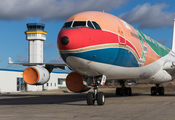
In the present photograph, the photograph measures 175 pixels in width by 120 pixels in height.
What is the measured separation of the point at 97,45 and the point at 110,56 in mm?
1009

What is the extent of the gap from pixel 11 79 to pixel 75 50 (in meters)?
40.7

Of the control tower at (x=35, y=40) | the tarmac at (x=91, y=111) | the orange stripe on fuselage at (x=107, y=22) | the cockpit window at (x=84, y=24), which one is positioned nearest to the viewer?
the tarmac at (x=91, y=111)

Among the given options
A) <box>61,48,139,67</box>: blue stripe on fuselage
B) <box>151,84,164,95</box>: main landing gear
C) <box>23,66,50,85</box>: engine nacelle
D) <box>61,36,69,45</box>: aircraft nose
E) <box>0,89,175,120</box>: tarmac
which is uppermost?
<box>61,36,69,45</box>: aircraft nose

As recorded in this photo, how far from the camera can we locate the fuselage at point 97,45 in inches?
410

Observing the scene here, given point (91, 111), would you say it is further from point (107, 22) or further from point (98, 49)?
point (107, 22)

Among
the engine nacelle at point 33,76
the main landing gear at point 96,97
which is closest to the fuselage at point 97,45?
the main landing gear at point 96,97

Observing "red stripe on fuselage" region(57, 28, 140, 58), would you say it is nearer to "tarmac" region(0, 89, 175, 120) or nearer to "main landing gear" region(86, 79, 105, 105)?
"main landing gear" region(86, 79, 105, 105)

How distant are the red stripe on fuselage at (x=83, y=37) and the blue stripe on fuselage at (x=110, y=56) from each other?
1.17ft

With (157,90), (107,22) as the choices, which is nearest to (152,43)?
(157,90)

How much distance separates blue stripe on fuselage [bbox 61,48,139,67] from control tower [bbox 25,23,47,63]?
5264cm

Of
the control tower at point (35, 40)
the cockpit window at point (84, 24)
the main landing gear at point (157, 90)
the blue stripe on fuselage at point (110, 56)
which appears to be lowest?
the main landing gear at point (157, 90)

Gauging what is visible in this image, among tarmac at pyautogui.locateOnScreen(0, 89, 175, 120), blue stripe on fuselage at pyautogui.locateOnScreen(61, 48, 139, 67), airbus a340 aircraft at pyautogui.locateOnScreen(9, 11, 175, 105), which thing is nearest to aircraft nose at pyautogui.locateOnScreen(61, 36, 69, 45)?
airbus a340 aircraft at pyautogui.locateOnScreen(9, 11, 175, 105)

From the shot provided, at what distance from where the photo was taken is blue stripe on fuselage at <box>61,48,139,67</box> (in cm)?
1059

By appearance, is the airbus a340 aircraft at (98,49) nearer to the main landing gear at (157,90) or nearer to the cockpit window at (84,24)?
the cockpit window at (84,24)
